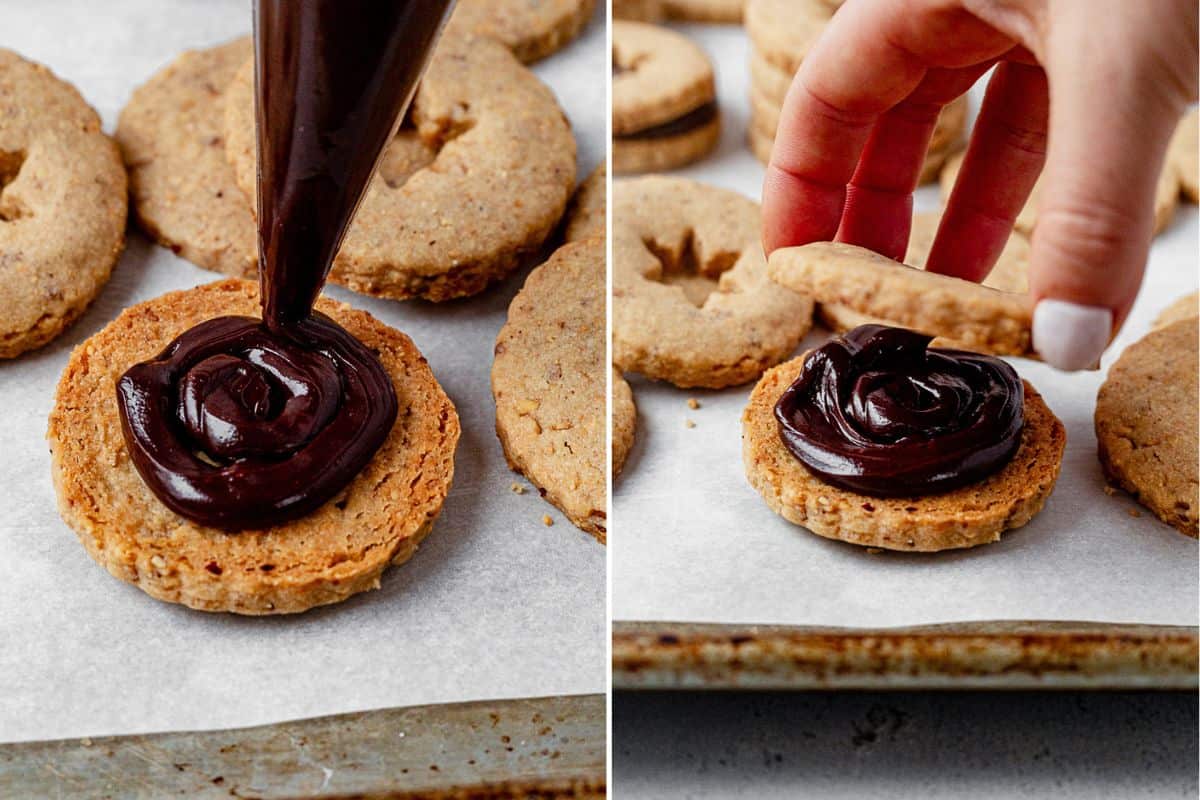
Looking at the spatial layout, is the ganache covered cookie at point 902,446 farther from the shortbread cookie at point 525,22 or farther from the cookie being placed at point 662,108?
the shortbread cookie at point 525,22

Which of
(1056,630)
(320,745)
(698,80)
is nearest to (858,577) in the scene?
(1056,630)

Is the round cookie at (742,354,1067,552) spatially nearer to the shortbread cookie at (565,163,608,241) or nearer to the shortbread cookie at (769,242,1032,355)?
the shortbread cookie at (769,242,1032,355)

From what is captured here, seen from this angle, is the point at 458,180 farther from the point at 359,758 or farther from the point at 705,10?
the point at 705,10

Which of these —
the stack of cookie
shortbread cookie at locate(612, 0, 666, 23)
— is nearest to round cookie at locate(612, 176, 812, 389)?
the stack of cookie

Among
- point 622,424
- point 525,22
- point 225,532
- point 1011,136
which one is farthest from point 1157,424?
point 525,22

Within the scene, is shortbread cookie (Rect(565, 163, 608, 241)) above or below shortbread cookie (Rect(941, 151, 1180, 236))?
above
